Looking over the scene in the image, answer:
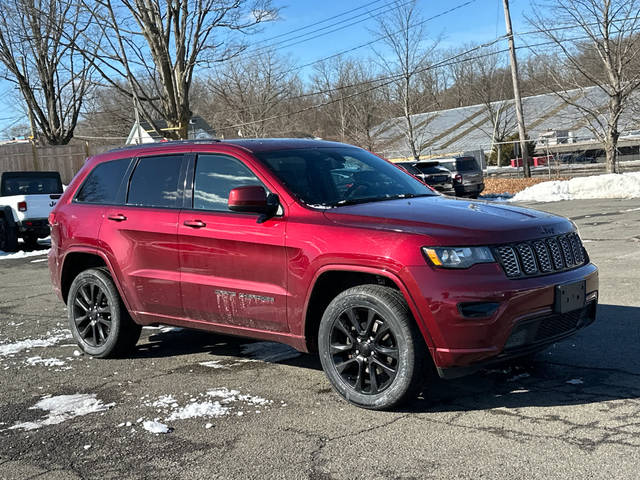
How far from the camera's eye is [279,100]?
52594 mm

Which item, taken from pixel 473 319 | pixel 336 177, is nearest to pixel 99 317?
pixel 336 177

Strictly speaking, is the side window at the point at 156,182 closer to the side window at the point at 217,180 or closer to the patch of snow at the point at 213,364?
the side window at the point at 217,180

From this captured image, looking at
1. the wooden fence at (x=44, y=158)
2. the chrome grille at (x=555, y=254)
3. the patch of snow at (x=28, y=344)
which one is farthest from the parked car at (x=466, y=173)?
the chrome grille at (x=555, y=254)

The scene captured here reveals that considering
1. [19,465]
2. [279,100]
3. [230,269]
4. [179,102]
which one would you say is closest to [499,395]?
[230,269]

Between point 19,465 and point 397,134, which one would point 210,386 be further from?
point 397,134

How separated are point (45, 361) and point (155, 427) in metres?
2.35

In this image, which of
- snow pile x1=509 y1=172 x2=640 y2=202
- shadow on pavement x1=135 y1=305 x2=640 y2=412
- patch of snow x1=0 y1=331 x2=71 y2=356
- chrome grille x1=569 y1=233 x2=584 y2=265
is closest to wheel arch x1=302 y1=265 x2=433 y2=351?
shadow on pavement x1=135 y1=305 x2=640 y2=412

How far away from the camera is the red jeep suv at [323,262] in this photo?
420cm

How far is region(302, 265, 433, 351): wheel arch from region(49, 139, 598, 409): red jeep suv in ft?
0.03

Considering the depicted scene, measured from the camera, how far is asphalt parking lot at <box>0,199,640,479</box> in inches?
144

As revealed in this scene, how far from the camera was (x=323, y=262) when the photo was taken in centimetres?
459

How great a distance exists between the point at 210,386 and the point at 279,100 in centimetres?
4872

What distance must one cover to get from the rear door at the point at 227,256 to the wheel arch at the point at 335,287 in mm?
192

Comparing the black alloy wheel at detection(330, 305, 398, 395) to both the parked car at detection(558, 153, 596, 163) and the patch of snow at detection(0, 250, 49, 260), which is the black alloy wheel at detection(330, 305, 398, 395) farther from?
the parked car at detection(558, 153, 596, 163)
